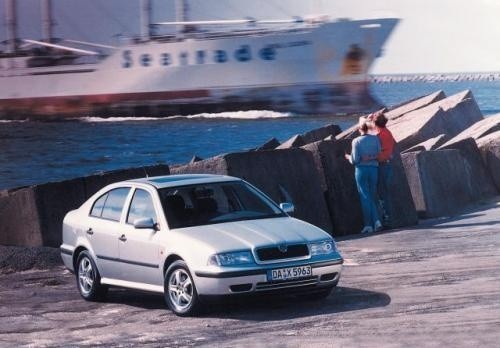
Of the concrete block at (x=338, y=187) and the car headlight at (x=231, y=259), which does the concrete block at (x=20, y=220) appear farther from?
the car headlight at (x=231, y=259)

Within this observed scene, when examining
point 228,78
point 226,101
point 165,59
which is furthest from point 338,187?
point 165,59

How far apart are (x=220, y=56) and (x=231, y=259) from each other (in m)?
80.8

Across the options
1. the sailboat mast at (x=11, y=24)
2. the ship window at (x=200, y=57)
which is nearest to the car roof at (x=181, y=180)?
the ship window at (x=200, y=57)

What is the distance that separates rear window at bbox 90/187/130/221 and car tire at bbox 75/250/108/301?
0.38 meters

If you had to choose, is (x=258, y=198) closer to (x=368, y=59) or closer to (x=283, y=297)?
(x=283, y=297)

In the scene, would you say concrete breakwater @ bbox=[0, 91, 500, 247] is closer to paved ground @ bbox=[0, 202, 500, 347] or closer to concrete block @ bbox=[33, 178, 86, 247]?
concrete block @ bbox=[33, 178, 86, 247]

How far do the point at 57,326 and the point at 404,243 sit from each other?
4.74 metres

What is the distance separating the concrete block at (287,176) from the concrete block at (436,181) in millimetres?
1642

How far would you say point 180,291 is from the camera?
8.70 metres

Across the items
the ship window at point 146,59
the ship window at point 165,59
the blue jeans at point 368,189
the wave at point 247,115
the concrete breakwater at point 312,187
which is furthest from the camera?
the ship window at point 146,59

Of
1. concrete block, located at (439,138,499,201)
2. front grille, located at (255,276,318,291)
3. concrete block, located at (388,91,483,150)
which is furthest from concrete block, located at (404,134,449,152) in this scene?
front grille, located at (255,276,318,291)

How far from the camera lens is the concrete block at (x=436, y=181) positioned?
47.9ft

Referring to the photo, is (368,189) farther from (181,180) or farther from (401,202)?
(181,180)

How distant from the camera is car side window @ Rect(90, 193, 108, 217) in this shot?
33.0 ft
